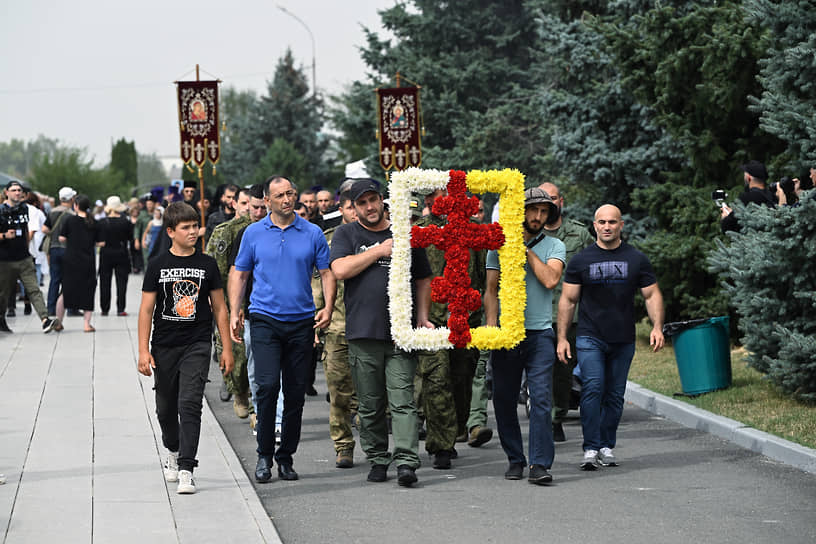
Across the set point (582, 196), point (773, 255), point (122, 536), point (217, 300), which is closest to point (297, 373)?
point (217, 300)

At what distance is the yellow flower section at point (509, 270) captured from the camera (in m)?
8.36

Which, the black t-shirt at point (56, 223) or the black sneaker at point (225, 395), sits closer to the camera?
the black sneaker at point (225, 395)

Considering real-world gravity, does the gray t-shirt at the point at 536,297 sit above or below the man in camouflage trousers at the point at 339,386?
above

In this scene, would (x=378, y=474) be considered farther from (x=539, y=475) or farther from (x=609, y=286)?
(x=609, y=286)

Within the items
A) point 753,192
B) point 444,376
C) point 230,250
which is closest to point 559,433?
point 444,376

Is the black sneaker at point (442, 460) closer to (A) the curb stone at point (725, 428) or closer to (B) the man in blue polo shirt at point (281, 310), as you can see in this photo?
(B) the man in blue polo shirt at point (281, 310)

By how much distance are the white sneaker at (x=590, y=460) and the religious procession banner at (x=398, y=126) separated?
56.0 ft

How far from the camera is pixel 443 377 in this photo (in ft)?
30.2

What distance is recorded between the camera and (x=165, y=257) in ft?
26.8

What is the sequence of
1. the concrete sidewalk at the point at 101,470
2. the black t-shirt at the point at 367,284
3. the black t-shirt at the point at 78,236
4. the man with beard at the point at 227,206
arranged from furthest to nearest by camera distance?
the black t-shirt at the point at 78,236 → the man with beard at the point at 227,206 → the black t-shirt at the point at 367,284 → the concrete sidewalk at the point at 101,470

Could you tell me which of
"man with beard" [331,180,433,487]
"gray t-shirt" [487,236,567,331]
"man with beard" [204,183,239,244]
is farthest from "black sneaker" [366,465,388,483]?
"man with beard" [204,183,239,244]

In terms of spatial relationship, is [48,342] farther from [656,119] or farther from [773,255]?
[773,255]

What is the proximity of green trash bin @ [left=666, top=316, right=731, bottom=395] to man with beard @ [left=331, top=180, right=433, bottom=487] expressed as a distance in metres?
4.20

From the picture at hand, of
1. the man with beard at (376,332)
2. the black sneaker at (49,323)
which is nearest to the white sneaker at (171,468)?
the man with beard at (376,332)
